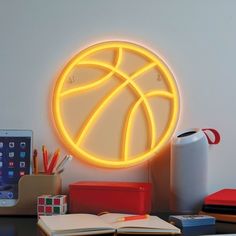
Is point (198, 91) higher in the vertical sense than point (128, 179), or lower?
higher

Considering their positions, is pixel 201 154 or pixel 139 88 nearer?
pixel 201 154

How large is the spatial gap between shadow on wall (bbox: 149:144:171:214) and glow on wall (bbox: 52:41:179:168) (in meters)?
0.02

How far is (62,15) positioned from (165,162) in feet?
1.63

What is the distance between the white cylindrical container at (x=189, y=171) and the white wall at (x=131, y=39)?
0.11 metres

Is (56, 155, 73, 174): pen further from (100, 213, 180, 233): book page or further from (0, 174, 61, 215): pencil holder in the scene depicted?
(100, 213, 180, 233): book page

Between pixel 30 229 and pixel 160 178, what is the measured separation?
386 millimetres

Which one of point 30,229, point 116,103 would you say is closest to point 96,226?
point 30,229

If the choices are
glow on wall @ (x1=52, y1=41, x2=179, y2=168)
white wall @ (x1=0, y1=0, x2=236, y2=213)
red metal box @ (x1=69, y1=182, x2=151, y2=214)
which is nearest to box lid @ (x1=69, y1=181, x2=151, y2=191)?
red metal box @ (x1=69, y1=182, x2=151, y2=214)

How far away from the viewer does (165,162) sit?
1126mm

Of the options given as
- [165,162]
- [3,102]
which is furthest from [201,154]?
[3,102]

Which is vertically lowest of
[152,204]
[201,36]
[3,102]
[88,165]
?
[152,204]

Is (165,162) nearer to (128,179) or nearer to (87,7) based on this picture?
(128,179)

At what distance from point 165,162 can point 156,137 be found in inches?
2.8

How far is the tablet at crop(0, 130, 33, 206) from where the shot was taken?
1.07 meters
